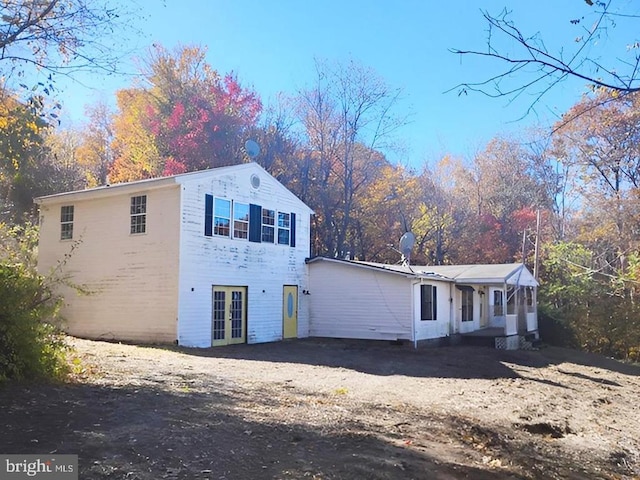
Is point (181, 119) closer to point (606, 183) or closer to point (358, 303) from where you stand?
point (358, 303)

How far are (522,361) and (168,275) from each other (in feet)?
38.7

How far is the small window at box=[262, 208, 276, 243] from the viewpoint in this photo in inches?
758

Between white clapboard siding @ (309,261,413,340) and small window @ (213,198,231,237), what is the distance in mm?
4671

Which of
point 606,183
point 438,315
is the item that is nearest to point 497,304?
point 438,315

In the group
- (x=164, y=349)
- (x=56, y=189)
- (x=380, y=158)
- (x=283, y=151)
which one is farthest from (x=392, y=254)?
(x=164, y=349)

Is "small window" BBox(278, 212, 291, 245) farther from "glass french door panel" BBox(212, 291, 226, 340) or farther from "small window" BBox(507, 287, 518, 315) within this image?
"small window" BBox(507, 287, 518, 315)

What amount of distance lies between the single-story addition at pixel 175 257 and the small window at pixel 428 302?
502cm

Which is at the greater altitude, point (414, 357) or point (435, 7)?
point (435, 7)

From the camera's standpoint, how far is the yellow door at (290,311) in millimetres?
19859

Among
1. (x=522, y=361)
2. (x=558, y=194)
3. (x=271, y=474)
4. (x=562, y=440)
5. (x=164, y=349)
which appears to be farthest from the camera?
(x=558, y=194)

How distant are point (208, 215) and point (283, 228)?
4.05 m

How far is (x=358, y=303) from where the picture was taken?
19.9m

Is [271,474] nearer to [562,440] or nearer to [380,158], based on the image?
[562,440]

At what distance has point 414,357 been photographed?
1661 centimetres
